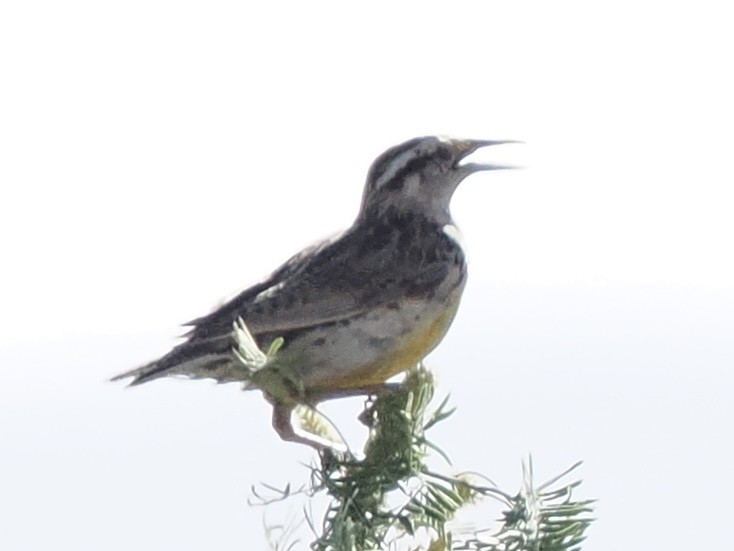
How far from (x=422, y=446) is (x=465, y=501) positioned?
0.26 m

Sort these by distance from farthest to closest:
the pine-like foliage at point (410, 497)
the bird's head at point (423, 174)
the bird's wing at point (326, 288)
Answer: the bird's head at point (423, 174)
the bird's wing at point (326, 288)
the pine-like foliage at point (410, 497)

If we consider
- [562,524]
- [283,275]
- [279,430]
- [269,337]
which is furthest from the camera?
[283,275]

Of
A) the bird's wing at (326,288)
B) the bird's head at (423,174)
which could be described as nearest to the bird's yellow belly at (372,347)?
the bird's wing at (326,288)

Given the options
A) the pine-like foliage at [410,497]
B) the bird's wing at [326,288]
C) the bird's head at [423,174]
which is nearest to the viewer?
the pine-like foliage at [410,497]

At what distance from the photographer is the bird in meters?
6.95

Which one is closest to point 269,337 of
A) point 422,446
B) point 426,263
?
point 426,263

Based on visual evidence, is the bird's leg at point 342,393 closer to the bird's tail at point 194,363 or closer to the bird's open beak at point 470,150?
the bird's tail at point 194,363

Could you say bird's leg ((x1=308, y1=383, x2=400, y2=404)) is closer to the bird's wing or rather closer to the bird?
the bird

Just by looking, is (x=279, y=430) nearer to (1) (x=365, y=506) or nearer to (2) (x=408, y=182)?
(1) (x=365, y=506)

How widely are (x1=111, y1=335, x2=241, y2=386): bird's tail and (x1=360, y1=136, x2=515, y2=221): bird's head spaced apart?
2362 millimetres

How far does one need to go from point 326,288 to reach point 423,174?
60.8 inches

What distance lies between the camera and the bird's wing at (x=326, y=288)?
730 centimetres

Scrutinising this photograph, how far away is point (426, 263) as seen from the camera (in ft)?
26.7

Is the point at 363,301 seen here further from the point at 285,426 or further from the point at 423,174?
the point at 423,174
